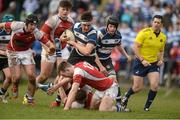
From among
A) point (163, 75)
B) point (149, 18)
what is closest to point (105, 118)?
point (163, 75)

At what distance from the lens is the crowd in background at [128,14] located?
28.7m

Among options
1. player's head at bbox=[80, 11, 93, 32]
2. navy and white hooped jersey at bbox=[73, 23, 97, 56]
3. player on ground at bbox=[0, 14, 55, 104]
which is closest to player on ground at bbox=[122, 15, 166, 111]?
navy and white hooped jersey at bbox=[73, 23, 97, 56]

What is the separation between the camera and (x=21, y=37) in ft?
62.3

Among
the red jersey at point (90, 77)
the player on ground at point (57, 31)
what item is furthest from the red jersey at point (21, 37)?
the red jersey at point (90, 77)

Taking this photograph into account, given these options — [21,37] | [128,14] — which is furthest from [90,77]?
[128,14]

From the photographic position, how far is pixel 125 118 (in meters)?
16.6

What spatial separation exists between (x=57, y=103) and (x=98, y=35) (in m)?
1.95

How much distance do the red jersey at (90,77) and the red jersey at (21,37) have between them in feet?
5.99

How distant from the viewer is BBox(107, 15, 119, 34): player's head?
1883 cm

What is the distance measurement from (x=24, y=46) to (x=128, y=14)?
39.7 ft

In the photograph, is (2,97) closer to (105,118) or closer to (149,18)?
(105,118)

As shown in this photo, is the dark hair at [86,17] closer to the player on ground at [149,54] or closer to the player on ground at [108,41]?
the player on ground at [108,41]

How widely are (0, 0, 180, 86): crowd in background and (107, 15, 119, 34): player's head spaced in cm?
919

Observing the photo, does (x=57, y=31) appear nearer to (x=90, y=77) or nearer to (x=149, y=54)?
(x=149, y=54)
